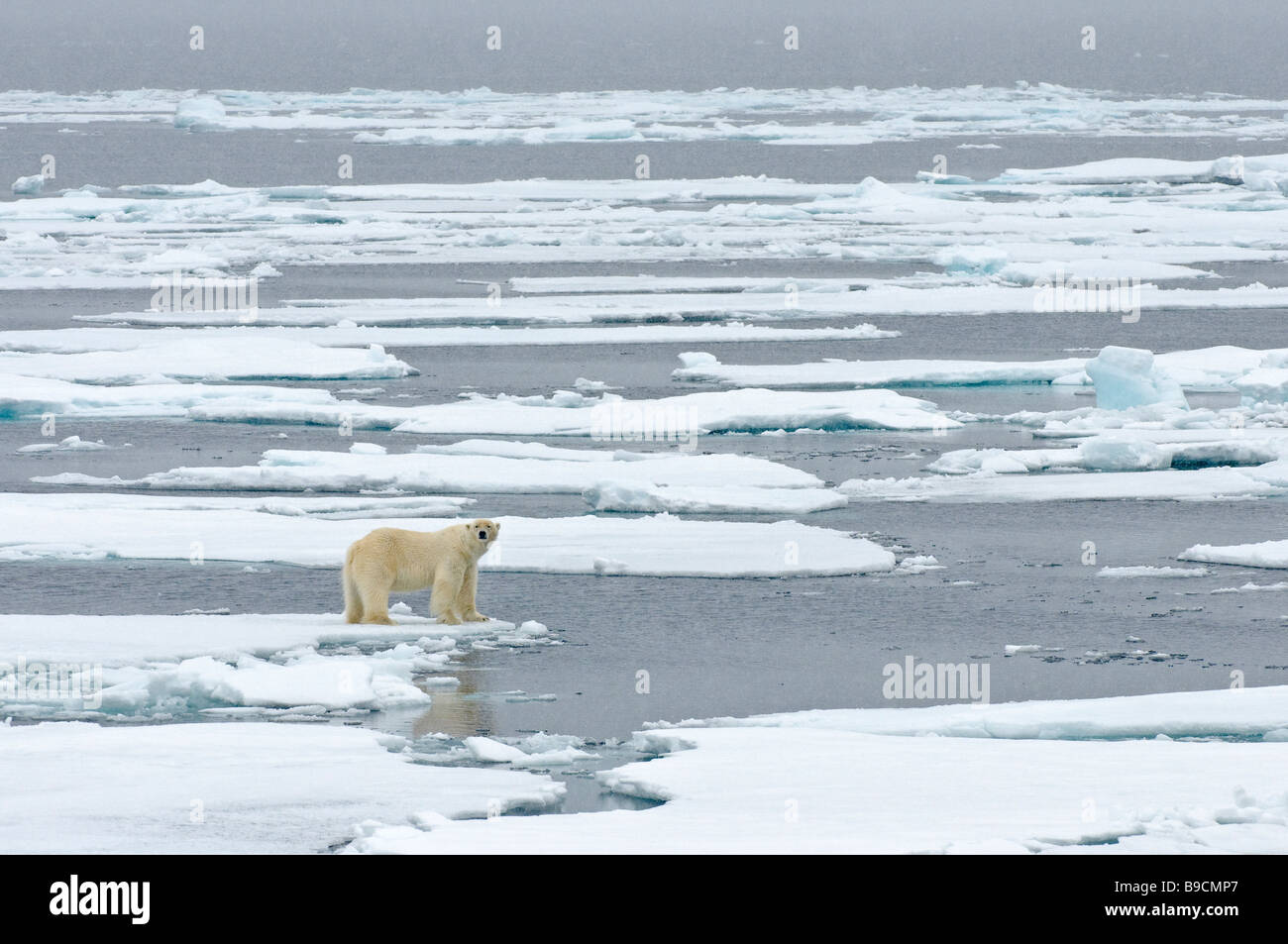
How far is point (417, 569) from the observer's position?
7953 millimetres

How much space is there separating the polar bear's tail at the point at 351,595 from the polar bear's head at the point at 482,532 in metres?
0.49

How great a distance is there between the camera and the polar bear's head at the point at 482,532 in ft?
25.8

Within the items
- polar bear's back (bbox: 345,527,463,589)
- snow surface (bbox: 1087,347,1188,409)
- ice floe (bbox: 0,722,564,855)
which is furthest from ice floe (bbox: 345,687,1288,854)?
snow surface (bbox: 1087,347,1188,409)

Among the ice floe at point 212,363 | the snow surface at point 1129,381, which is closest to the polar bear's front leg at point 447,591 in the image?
the snow surface at point 1129,381

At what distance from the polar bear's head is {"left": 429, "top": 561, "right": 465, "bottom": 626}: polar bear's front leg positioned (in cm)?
12

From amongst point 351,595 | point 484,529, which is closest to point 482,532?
point 484,529

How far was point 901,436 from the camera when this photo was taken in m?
12.4

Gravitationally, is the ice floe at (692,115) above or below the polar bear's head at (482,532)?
above

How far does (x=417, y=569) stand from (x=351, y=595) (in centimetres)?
29

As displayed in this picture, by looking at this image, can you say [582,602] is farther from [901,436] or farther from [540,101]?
[540,101]

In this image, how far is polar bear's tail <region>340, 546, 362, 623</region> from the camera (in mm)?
7906

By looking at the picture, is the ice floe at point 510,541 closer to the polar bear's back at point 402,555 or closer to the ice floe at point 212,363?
the polar bear's back at point 402,555

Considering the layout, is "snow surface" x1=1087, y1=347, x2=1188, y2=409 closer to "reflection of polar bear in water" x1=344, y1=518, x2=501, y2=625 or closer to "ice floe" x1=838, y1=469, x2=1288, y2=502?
"ice floe" x1=838, y1=469, x2=1288, y2=502

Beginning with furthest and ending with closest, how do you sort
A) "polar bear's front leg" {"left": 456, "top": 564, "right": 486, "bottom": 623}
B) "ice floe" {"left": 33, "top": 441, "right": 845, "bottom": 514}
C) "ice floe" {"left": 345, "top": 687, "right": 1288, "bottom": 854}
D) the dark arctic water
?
"ice floe" {"left": 33, "top": 441, "right": 845, "bottom": 514}, "polar bear's front leg" {"left": 456, "top": 564, "right": 486, "bottom": 623}, the dark arctic water, "ice floe" {"left": 345, "top": 687, "right": 1288, "bottom": 854}
